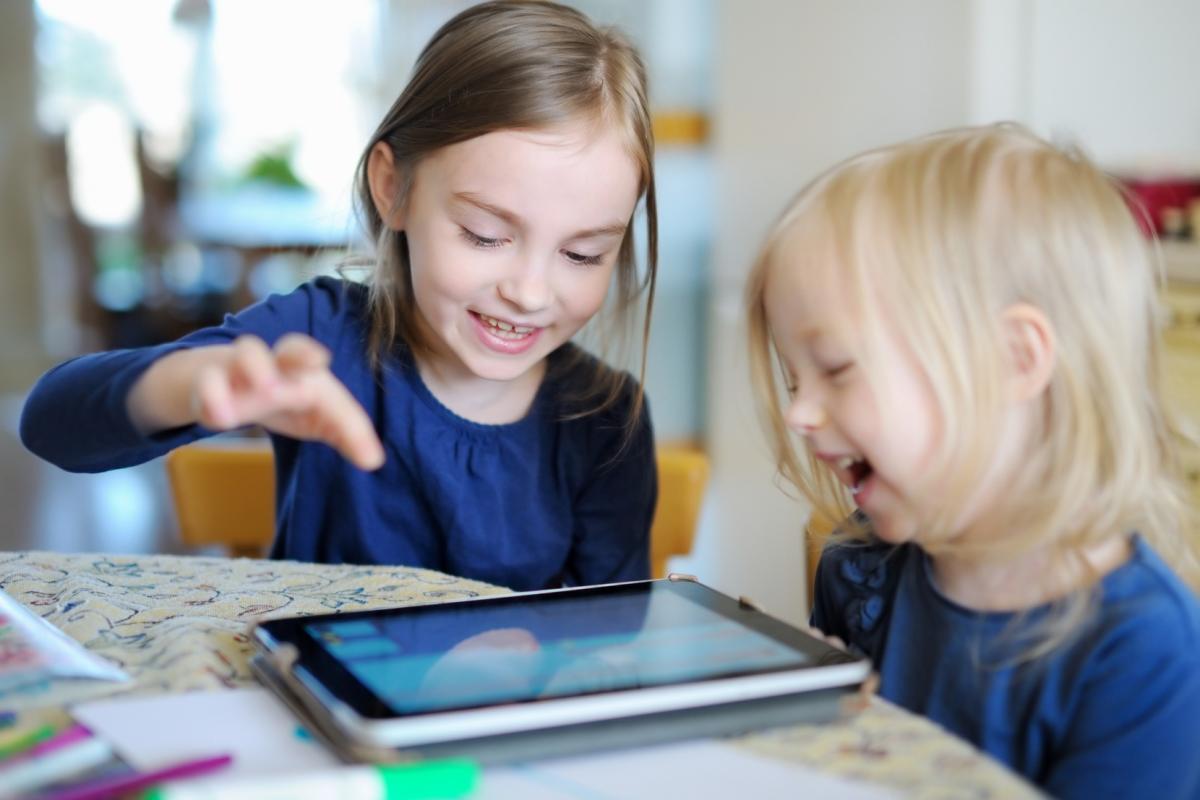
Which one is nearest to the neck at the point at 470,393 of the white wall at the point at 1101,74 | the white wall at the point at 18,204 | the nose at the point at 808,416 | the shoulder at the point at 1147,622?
the nose at the point at 808,416

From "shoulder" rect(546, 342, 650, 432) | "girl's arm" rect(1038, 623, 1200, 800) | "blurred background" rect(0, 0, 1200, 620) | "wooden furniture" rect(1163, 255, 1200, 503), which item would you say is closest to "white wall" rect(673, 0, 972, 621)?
"blurred background" rect(0, 0, 1200, 620)

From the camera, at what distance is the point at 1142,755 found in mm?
601

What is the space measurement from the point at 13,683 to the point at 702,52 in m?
2.51

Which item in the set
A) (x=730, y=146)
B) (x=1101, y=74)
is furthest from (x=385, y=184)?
(x=730, y=146)

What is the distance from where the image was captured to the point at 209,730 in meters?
0.58

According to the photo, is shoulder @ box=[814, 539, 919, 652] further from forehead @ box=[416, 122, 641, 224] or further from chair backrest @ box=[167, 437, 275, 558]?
chair backrest @ box=[167, 437, 275, 558]

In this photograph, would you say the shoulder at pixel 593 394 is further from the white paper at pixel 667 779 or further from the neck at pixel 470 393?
the white paper at pixel 667 779

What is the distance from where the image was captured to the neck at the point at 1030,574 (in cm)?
67

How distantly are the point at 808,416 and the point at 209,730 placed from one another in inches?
13.0

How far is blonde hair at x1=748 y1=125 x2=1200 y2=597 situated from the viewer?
2.16 ft

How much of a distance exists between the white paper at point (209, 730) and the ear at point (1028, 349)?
372 millimetres

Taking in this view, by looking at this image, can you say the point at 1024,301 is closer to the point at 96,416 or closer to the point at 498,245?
the point at 498,245

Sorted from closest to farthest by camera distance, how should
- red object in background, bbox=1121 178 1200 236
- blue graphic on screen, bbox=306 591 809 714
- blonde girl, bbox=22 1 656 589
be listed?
blue graphic on screen, bbox=306 591 809 714 < blonde girl, bbox=22 1 656 589 < red object in background, bbox=1121 178 1200 236

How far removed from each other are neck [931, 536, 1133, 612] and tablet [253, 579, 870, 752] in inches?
4.8
